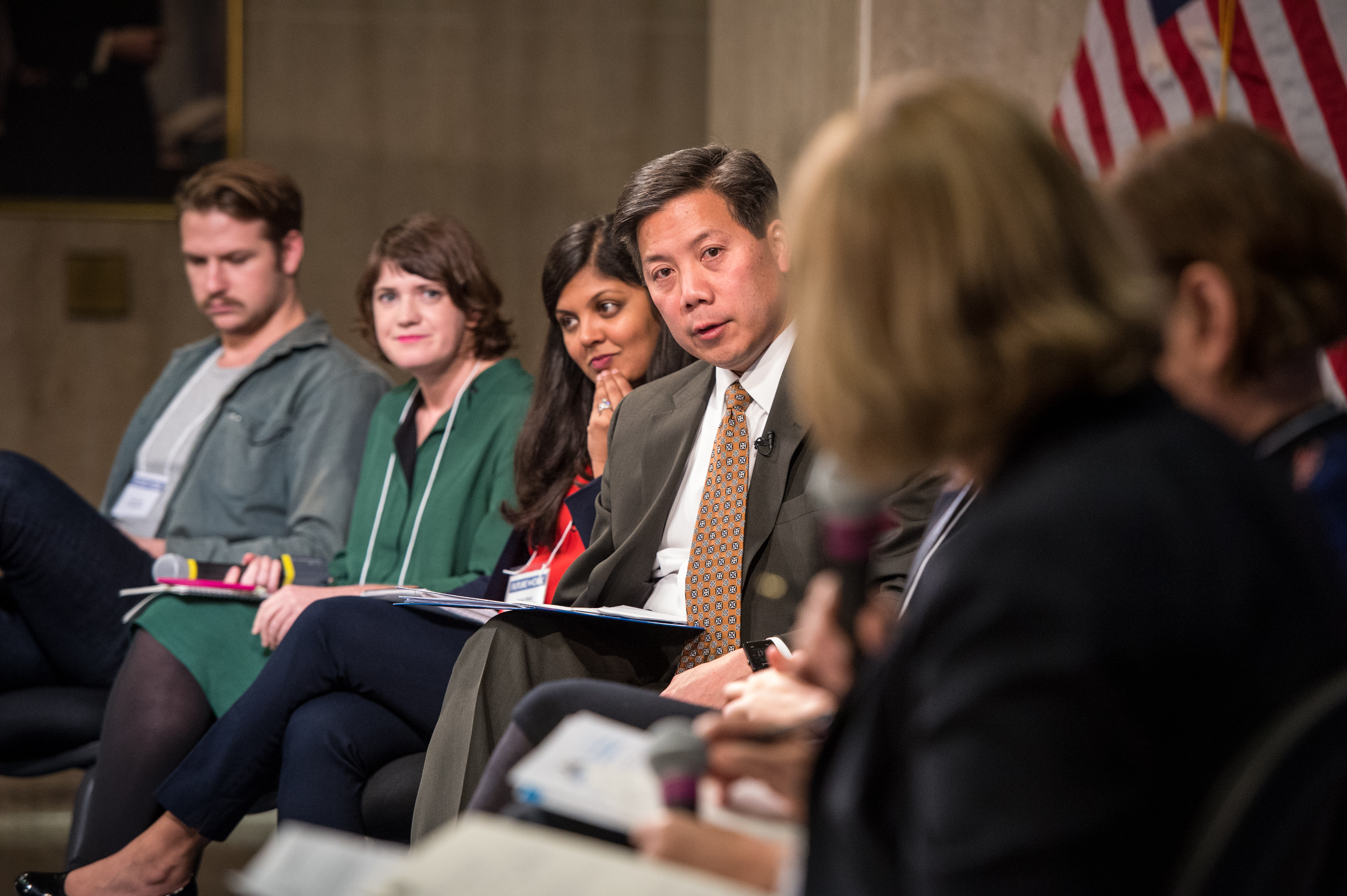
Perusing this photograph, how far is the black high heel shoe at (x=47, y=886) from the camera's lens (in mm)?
2314

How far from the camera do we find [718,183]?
2225 millimetres

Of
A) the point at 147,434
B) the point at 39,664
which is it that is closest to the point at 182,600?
the point at 39,664

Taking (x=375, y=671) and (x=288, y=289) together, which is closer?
(x=375, y=671)

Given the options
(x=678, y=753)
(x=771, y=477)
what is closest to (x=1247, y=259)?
(x=678, y=753)

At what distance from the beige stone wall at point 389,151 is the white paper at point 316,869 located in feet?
12.8

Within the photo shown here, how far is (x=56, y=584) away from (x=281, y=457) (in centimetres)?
61

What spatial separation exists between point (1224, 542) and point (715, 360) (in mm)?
1446

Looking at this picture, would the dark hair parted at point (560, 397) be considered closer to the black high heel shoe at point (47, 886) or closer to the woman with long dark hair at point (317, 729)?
the woman with long dark hair at point (317, 729)

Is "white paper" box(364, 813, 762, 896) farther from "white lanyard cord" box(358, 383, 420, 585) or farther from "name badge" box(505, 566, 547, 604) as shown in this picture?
"white lanyard cord" box(358, 383, 420, 585)

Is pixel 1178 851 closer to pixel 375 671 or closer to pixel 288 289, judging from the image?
pixel 375 671

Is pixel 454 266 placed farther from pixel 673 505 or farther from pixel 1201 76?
pixel 1201 76

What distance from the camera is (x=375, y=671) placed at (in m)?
2.24

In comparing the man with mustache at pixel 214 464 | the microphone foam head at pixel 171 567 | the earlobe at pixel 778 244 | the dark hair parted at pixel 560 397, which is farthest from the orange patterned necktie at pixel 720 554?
the microphone foam head at pixel 171 567

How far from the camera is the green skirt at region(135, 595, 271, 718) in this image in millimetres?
2557
